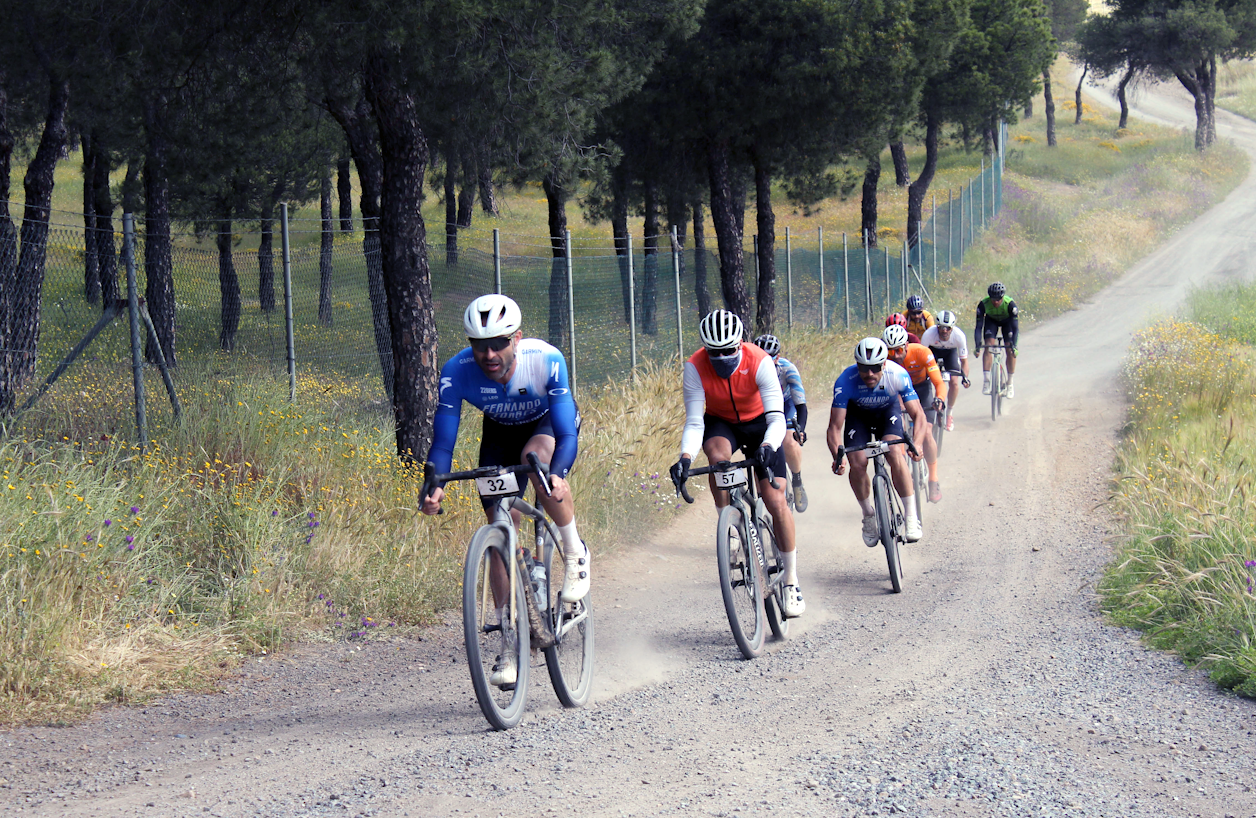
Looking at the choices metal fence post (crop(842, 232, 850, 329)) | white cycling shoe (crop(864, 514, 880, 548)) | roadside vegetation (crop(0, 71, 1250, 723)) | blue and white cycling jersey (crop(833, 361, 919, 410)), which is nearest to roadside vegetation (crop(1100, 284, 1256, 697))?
white cycling shoe (crop(864, 514, 880, 548))

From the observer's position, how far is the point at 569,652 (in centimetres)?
613

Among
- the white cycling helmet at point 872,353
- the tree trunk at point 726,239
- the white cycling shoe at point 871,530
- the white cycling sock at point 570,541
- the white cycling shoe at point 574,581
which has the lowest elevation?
the white cycling shoe at point 871,530

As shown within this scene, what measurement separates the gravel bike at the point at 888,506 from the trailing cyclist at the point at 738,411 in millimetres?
1087

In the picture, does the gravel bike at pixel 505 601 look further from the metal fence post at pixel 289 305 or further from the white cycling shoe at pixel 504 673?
the metal fence post at pixel 289 305

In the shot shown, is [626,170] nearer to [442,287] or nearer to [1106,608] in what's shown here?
Result: [442,287]

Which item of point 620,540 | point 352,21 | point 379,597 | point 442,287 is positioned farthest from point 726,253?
point 379,597

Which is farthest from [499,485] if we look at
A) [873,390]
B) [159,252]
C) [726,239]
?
[726,239]

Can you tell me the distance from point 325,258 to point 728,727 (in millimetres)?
18016

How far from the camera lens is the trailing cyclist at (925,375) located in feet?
34.2

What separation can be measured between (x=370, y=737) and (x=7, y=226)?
25.8 feet

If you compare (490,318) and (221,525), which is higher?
(490,318)

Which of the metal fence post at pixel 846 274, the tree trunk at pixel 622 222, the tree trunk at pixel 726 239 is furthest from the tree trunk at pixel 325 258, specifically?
the metal fence post at pixel 846 274

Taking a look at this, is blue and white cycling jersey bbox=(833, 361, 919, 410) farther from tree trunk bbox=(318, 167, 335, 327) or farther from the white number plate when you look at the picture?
tree trunk bbox=(318, 167, 335, 327)

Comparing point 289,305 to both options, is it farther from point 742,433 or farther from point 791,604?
point 791,604
